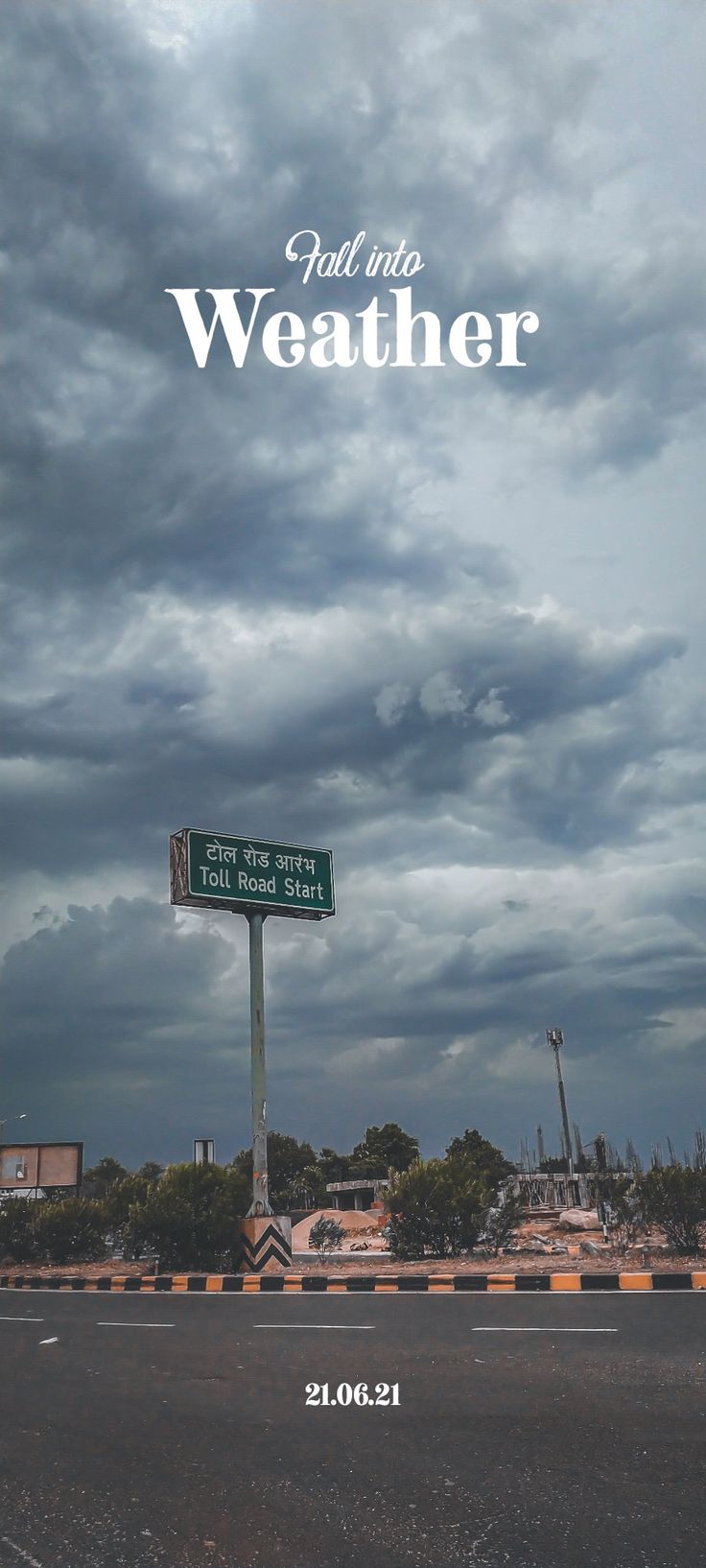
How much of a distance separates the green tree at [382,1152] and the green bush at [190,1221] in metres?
43.9

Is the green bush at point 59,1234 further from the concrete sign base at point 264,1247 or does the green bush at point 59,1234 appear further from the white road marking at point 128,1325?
the white road marking at point 128,1325

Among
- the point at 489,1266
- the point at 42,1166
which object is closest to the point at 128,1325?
the point at 489,1266

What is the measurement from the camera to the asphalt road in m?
4.92

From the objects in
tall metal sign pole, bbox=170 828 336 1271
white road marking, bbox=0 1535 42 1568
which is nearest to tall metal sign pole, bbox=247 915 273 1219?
tall metal sign pole, bbox=170 828 336 1271

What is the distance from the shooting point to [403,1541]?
16.1 ft

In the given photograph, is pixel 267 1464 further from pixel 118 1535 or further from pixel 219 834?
pixel 219 834

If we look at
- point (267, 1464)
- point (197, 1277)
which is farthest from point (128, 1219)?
point (267, 1464)

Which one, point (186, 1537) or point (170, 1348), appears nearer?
point (186, 1537)

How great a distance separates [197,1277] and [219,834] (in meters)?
7.50

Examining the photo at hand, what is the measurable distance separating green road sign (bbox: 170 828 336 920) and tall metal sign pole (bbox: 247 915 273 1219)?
0.74 meters

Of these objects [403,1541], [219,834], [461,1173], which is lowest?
[403,1541]

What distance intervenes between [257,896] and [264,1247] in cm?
610

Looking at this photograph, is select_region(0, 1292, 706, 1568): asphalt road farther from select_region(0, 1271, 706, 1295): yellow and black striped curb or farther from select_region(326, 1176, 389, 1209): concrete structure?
select_region(326, 1176, 389, 1209): concrete structure

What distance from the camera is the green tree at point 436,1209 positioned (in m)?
19.6
